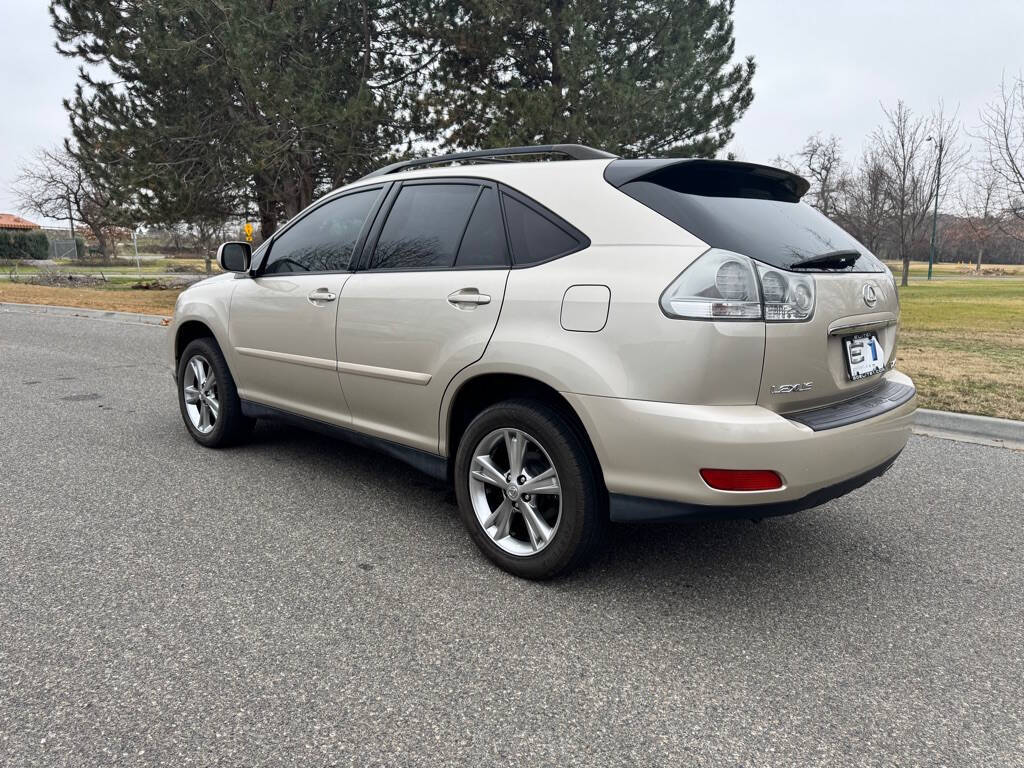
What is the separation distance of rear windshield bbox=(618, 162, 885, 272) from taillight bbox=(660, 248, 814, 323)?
7 centimetres

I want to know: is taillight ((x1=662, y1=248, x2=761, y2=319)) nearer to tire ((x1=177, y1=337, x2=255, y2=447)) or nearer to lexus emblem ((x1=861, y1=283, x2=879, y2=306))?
lexus emblem ((x1=861, y1=283, x2=879, y2=306))

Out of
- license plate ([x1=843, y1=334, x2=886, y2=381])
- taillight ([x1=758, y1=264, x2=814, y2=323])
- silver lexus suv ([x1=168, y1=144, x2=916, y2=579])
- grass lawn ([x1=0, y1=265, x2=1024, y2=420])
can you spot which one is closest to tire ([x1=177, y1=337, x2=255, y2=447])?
silver lexus suv ([x1=168, y1=144, x2=916, y2=579])

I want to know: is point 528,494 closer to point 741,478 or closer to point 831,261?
point 741,478

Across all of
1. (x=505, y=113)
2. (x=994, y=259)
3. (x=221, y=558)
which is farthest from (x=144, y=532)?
(x=994, y=259)

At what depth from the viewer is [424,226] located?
3.50 metres

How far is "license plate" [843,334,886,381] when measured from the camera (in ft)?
9.18

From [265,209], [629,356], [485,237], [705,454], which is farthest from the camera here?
[265,209]

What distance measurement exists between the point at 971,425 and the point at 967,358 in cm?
412

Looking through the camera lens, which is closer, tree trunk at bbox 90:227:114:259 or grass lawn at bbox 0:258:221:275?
grass lawn at bbox 0:258:221:275

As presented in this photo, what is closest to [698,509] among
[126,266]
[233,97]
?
[233,97]

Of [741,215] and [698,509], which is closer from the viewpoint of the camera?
[698,509]

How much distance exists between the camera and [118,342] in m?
10.4

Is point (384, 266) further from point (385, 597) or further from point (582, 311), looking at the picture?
point (385, 597)

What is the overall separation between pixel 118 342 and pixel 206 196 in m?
9.27
